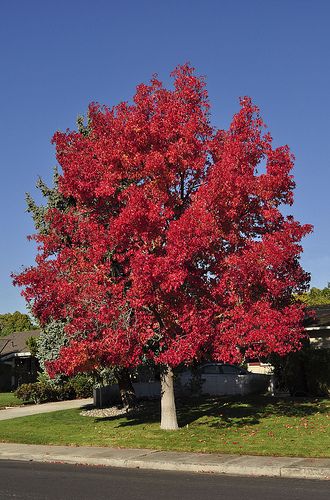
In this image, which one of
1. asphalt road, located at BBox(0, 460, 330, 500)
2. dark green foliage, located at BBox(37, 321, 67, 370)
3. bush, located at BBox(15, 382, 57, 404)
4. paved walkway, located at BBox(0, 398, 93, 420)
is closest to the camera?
asphalt road, located at BBox(0, 460, 330, 500)

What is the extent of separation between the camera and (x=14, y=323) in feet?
326

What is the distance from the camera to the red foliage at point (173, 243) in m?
14.7

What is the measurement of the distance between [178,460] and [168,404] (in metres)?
4.55

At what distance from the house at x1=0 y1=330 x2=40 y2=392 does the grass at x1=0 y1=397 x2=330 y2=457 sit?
1608cm

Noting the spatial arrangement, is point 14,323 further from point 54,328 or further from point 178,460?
point 178,460

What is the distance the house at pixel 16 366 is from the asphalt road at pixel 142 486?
1065 inches

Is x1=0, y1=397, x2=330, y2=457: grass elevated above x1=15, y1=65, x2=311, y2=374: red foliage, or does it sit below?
below

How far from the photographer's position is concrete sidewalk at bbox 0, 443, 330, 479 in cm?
1109

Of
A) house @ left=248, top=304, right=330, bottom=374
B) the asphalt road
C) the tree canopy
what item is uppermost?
the tree canopy

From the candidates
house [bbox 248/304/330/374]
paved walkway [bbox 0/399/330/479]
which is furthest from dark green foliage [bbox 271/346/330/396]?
paved walkway [bbox 0/399/330/479]

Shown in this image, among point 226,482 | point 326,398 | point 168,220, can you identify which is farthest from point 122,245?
point 326,398

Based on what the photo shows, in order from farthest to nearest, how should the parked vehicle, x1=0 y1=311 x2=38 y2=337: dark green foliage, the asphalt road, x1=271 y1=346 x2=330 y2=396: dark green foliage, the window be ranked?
x1=0 y1=311 x2=38 y2=337: dark green foliage → the window → the parked vehicle → x1=271 y1=346 x2=330 y2=396: dark green foliage → the asphalt road

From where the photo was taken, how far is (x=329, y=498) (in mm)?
8875

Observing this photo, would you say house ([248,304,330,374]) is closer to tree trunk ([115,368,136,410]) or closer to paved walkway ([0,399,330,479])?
tree trunk ([115,368,136,410])
